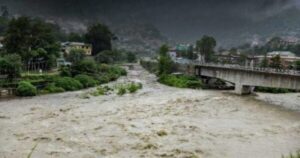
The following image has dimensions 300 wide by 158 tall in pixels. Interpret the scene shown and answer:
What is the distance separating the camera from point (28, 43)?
197 feet

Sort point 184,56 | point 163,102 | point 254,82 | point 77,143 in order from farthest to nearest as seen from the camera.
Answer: point 184,56, point 254,82, point 163,102, point 77,143

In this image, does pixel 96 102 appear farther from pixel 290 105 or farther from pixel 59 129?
pixel 290 105

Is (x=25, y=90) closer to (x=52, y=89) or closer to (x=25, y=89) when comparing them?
(x=25, y=89)

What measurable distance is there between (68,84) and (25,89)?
8270mm

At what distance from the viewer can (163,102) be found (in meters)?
39.0

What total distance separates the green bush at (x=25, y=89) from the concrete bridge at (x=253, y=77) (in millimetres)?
26955

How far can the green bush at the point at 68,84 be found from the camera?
47.5 meters

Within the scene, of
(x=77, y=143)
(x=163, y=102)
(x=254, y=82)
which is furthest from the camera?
(x=254, y=82)

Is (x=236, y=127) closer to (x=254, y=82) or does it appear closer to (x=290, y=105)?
(x=290, y=105)

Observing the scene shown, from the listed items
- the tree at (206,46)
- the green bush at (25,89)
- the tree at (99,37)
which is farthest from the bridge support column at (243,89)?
the tree at (99,37)

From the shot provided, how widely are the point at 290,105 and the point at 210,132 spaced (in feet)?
61.4

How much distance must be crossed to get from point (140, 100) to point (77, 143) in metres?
19.4

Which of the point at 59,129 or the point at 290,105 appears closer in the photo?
the point at 59,129

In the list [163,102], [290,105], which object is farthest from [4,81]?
[290,105]
